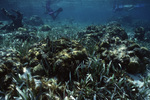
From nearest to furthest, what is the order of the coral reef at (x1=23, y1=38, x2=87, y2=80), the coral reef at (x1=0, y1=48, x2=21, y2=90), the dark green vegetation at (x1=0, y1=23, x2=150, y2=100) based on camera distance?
the dark green vegetation at (x1=0, y1=23, x2=150, y2=100) → the coral reef at (x1=0, y1=48, x2=21, y2=90) → the coral reef at (x1=23, y1=38, x2=87, y2=80)

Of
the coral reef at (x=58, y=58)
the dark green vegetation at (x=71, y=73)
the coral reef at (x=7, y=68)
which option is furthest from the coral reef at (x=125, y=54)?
the coral reef at (x=7, y=68)

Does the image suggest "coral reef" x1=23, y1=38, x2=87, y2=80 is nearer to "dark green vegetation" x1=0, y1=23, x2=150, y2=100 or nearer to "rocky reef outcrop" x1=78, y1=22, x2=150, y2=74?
"dark green vegetation" x1=0, y1=23, x2=150, y2=100

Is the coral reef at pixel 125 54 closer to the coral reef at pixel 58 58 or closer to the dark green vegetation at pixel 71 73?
the dark green vegetation at pixel 71 73

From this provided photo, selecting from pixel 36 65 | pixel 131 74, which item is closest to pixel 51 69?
pixel 36 65

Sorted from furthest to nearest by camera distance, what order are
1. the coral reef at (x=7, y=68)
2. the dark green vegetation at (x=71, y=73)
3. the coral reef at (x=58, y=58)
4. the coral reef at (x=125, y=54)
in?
the coral reef at (x=125, y=54)
the coral reef at (x=58, y=58)
the coral reef at (x=7, y=68)
the dark green vegetation at (x=71, y=73)

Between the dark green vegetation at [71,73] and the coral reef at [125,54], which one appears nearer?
the dark green vegetation at [71,73]

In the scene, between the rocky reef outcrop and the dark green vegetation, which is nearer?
the dark green vegetation

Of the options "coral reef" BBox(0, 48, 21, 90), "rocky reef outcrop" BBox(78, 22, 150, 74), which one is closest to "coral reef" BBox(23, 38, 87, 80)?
"coral reef" BBox(0, 48, 21, 90)

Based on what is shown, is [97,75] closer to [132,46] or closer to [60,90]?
[60,90]

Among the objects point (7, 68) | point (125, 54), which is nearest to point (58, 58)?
point (7, 68)

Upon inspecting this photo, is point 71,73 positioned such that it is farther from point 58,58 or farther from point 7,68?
point 7,68

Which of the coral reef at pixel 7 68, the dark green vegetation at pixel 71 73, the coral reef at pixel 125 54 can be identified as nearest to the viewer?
the dark green vegetation at pixel 71 73

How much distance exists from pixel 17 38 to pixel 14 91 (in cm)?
703

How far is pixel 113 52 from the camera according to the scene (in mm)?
4375
